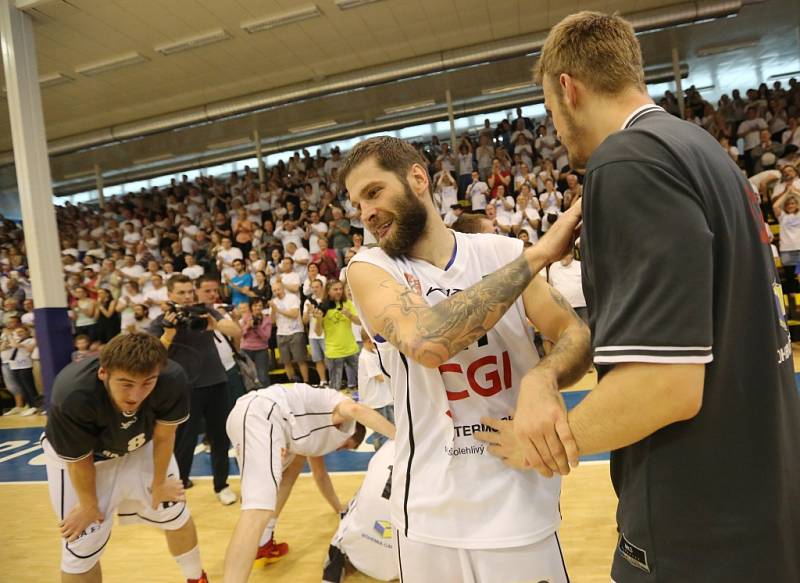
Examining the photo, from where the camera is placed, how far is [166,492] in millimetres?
3396

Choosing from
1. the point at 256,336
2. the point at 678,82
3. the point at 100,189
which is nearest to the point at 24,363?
the point at 256,336

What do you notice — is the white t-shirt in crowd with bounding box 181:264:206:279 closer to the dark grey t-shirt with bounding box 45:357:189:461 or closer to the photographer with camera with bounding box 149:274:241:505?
the photographer with camera with bounding box 149:274:241:505

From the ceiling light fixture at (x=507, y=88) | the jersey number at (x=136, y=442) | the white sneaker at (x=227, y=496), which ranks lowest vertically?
the white sneaker at (x=227, y=496)

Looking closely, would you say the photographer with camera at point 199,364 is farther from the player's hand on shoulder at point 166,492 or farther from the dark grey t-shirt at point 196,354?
the player's hand on shoulder at point 166,492

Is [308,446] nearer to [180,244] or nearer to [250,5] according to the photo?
[250,5]

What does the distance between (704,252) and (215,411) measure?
5.23 metres

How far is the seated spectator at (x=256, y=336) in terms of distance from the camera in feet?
29.8

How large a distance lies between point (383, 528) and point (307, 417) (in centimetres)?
91

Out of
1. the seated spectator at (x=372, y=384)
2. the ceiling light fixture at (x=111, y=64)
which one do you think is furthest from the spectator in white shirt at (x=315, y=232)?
the seated spectator at (x=372, y=384)

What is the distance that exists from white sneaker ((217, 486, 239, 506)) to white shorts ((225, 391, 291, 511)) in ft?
6.43

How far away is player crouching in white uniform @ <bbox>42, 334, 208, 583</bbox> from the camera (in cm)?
304

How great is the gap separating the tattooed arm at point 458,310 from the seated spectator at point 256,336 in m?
7.86

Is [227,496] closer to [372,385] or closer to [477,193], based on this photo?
[372,385]

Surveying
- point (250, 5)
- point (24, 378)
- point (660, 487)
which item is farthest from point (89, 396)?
point (24, 378)
